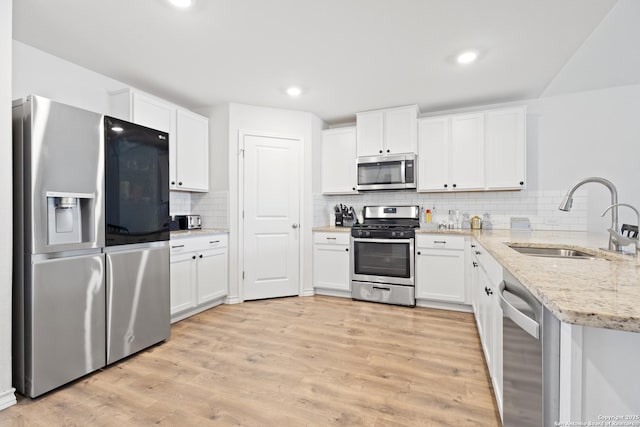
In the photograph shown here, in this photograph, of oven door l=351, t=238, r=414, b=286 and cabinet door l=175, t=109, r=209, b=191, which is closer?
cabinet door l=175, t=109, r=209, b=191

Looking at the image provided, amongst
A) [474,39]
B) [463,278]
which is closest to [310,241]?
[463,278]

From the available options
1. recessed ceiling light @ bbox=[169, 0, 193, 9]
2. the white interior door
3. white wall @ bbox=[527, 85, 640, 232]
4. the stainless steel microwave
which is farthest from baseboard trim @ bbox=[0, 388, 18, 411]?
white wall @ bbox=[527, 85, 640, 232]

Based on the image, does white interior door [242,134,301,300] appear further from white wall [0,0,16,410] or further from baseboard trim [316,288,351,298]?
white wall [0,0,16,410]

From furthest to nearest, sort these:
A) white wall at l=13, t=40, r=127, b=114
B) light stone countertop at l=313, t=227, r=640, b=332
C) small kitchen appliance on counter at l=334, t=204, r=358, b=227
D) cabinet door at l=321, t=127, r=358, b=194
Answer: small kitchen appliance on counter at l=334, t=204, r=358, b=227 → cabinet door at l=321, t=127, r=358, b=194 → white wall at l=13, t=40, r=127, b=114 → light stone countertop at l=313, t=227, r=640, b=332

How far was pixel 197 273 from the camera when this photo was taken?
3.21 m

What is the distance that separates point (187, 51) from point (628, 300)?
298 cm

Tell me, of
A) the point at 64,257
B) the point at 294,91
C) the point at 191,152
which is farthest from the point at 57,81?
the point at 294,91

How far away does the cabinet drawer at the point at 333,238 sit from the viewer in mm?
3861

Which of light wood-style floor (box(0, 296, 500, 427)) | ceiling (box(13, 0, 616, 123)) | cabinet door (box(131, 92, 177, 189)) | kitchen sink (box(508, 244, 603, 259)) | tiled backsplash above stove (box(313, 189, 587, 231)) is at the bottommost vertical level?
light wood-style floor (box(0, 296, 500, 427))

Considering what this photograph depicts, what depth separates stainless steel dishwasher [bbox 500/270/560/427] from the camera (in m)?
0.84

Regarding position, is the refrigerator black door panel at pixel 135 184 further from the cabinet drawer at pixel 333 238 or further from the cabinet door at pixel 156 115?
the cabinet drawer at pixel 333 238

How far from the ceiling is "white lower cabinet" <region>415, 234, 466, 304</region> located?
166cm

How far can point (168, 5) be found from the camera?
1.93 m

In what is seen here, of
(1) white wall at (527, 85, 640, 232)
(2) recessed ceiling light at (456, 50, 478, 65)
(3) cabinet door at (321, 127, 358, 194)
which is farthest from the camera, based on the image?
(3) cabinet door at (321, 127, 358, 194)
